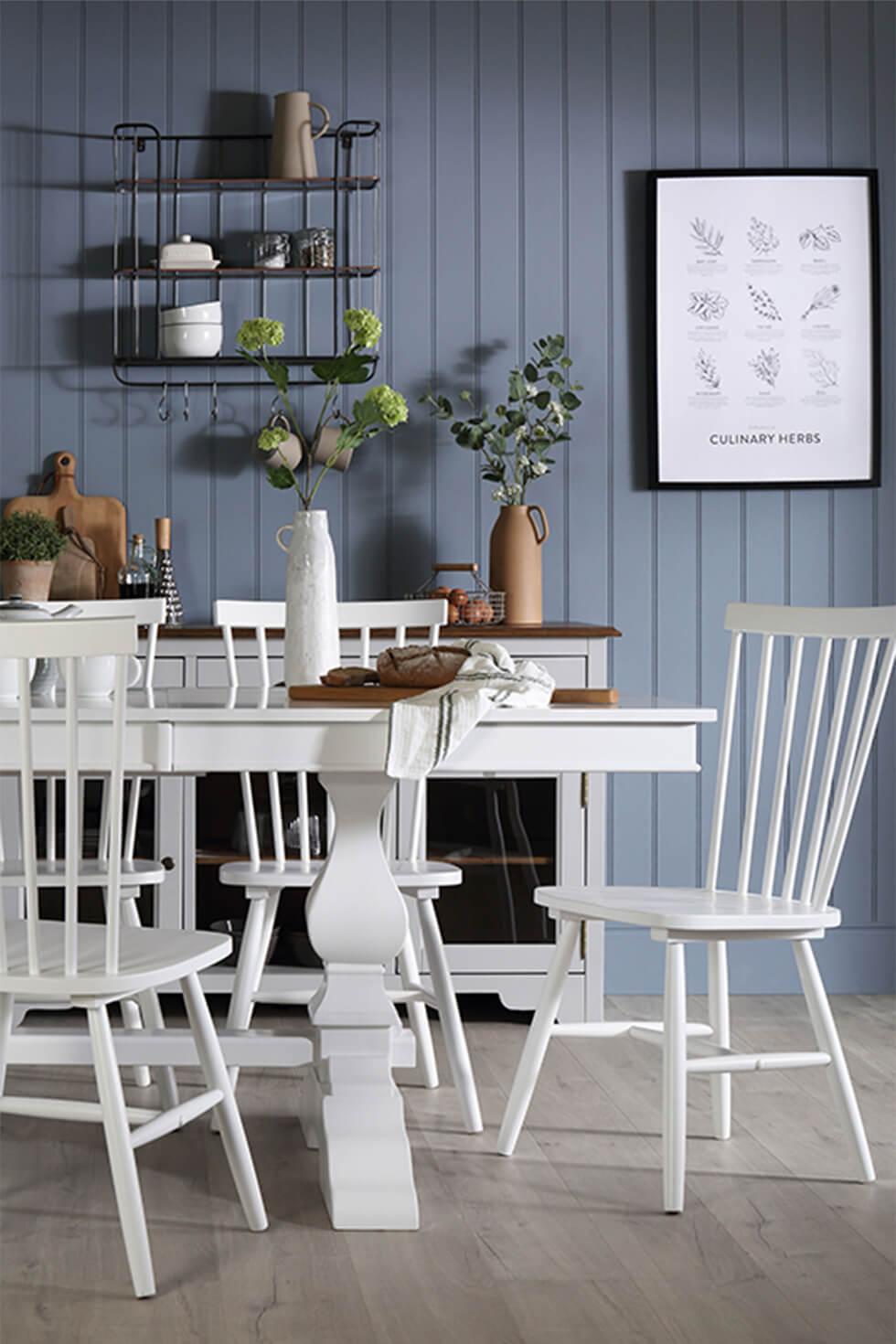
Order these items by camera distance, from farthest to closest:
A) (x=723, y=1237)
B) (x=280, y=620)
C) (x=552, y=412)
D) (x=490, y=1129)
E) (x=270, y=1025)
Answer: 1. (x=552, y=412)
2. (x=270, y=1025)
3. (x=280, y=620)
4. (x=490, y=1129)
5. (x=723, y=1237)

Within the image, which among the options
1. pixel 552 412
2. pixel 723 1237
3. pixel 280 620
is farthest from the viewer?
pixel 552 412

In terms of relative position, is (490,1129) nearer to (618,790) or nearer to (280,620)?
(280,620)

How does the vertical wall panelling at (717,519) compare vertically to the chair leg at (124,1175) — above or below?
above

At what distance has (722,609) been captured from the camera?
4.05 meters

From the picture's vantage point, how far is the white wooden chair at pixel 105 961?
1934 millimetres

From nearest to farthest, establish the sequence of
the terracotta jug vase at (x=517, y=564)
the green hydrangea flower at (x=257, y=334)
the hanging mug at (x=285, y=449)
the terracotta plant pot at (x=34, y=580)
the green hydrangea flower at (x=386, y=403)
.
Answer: the green hydrangea flower at (x=386, y=403) < the green hydrangea flower at (x=257, y=334) < the terracotta plant pot at (x=34, y=580) < the terracotta jug vase at (x=517, y=564) < the hanging mug at (x=285, y=449)

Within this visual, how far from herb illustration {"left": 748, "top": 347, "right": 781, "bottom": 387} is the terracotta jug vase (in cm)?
69

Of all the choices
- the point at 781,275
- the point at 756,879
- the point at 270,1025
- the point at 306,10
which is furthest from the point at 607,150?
the point at 270,1025

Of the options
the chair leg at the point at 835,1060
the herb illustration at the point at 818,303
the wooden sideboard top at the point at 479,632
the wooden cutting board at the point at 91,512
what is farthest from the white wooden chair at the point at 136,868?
the herb illustration at the point at 818,303

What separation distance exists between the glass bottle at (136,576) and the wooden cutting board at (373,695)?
1549 mm

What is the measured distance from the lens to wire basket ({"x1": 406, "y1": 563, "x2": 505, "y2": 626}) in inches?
146

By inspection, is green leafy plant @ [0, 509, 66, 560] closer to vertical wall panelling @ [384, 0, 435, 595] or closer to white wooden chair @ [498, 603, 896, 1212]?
vertical wall panelling @ [384, 0, 435, 595]

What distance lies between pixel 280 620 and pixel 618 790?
1.17 meters

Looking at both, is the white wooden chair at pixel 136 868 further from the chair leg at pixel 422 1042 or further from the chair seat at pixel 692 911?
the chair seat at pixel 692 911
